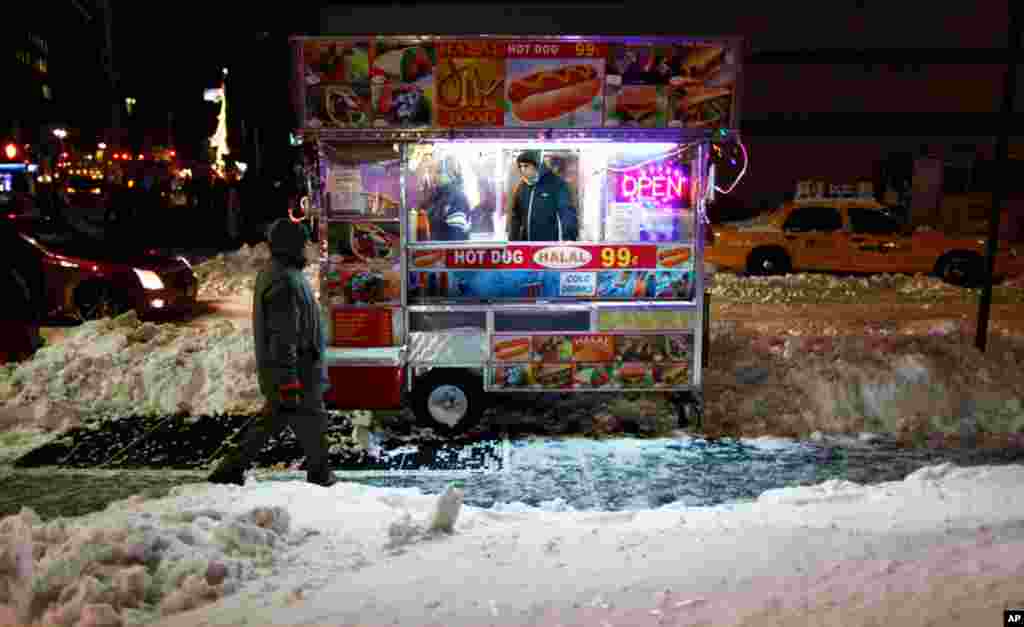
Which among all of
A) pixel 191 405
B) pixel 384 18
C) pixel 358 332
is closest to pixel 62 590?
pixel 358 332

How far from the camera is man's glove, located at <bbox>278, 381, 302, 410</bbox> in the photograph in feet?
19.2

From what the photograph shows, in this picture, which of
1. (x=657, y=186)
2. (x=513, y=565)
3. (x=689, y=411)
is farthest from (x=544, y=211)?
(x=513, y=565)

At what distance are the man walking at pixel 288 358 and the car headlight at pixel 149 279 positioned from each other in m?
7.68

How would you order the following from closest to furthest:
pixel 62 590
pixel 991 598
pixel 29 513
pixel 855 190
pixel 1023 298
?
pixel 991 598 → pixel 62 590 → pixel 29 513 → pixel 1023 298 → pixel 855 190

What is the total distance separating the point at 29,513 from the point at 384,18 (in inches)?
934

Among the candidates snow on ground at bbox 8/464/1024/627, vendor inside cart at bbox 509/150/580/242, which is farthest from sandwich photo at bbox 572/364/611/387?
snow on ground at bbox 8/464/1024/627

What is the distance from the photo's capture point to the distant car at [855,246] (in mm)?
16766

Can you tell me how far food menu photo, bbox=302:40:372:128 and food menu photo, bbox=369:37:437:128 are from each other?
0.26 ft

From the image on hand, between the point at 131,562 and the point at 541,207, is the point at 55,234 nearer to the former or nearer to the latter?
the point at 541,207

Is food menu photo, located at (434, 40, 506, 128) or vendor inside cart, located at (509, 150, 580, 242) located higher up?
food menu photo, located at (434, 40, 506, 128)

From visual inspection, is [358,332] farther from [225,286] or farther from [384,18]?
[384,18]

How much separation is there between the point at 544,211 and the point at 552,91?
1.33m

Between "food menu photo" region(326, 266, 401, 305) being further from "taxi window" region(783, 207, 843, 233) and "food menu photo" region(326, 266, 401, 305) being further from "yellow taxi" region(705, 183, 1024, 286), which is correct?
"taxi window" region(783, 207, 843, 233)

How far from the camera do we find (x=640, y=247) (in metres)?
7.86
